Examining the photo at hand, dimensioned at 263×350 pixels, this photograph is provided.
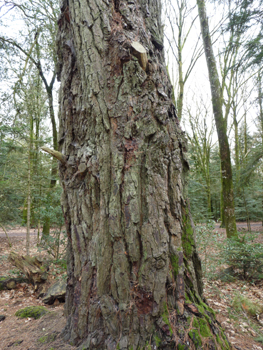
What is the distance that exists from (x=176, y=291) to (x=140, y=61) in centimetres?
200

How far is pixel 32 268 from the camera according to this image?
4547 mm

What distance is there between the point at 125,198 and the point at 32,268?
410 centimetres

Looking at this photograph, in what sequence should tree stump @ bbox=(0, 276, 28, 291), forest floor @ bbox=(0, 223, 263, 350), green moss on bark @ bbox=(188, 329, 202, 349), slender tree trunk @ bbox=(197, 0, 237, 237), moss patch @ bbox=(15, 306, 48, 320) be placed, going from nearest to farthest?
green moss on bark @ bbox=(188, 329, 202, 349), forest floor @ bbox=(0, 223, 263, 350), moss patch @ bbox=(15, 306, 48, 320), tree stump @ bbox=(0, 276, 28, 291), slender tree trunk @ bbox=(197, 0, 237, 237)

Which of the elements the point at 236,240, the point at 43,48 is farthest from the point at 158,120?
the point at 43,48

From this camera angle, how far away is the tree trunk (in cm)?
160

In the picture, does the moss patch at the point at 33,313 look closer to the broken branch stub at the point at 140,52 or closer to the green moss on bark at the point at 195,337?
the green moss on bark at the point at 195,337

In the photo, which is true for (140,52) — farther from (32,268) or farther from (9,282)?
(9,282)

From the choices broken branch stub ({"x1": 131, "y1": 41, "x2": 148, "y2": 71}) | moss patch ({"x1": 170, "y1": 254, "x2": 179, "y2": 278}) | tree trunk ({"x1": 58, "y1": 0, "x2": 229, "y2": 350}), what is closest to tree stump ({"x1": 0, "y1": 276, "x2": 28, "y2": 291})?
tree trunk ({"x1": 58, "y1": 0, "x2": 229, "y2": 350})

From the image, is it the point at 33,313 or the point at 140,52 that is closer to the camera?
the point at 140,52

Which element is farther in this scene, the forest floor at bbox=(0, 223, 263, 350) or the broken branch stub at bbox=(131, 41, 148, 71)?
the forest floor at bbox=(0, 223, 263, 350)

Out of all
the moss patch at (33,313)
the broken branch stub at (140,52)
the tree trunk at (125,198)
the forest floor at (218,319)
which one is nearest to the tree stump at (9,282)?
the forest floor at (218,319)

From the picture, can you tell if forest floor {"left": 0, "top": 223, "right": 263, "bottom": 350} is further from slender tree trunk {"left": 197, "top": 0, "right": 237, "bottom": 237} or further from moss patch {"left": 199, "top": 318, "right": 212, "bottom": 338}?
slender tree trunk {"left": 197, "top": 0, "right": 237, "bottom": 237}

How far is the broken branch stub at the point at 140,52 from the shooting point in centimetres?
172

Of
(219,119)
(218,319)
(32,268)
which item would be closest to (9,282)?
(32,268)
